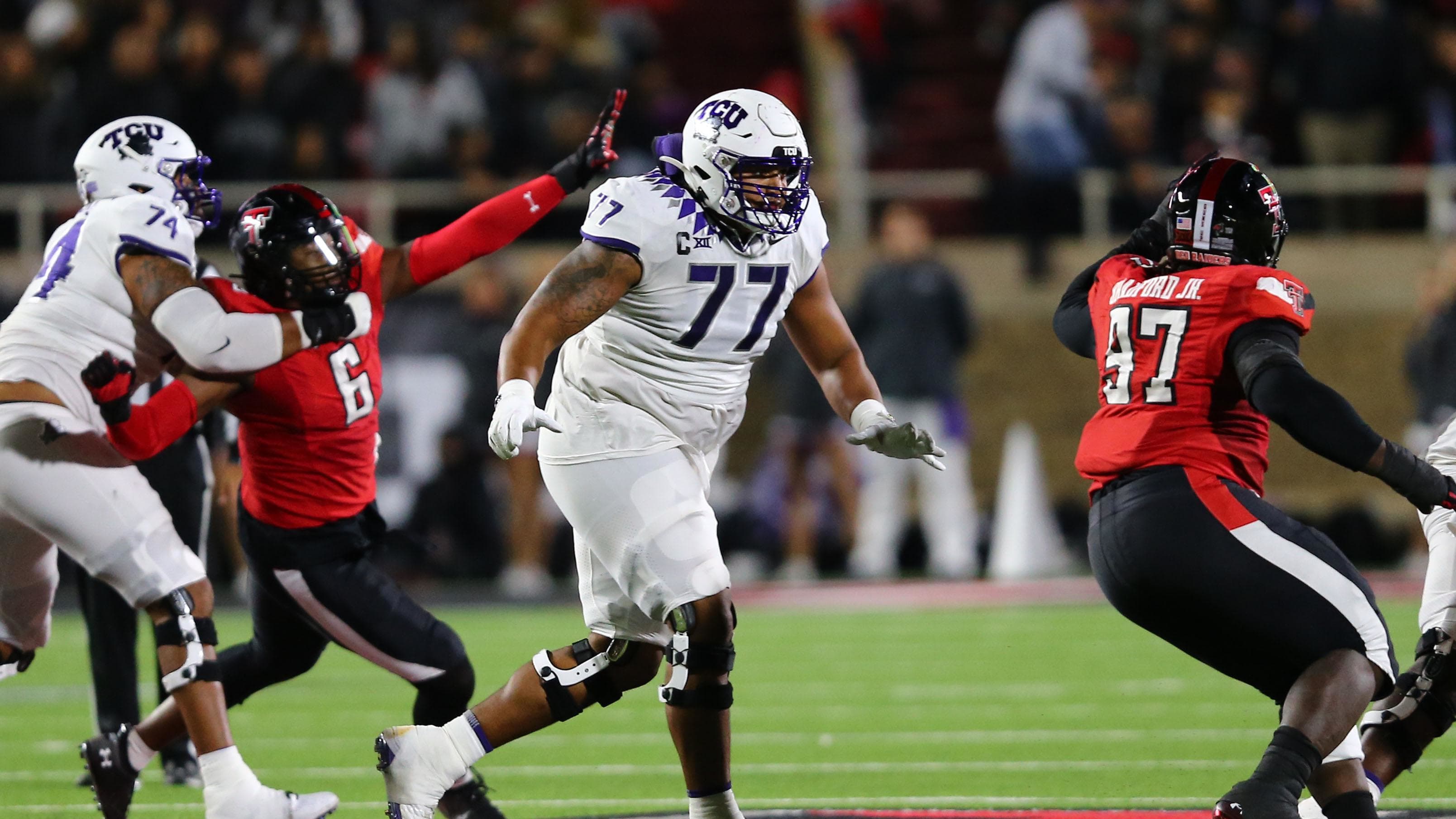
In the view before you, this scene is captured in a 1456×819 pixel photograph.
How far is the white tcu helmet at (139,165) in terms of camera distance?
18.4ft

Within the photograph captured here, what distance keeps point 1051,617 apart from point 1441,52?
5.66 meters

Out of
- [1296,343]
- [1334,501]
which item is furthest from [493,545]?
[1296,343]

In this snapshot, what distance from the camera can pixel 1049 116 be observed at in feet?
45.5

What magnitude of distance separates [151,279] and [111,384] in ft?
1.27

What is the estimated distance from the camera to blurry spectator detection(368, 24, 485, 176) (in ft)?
46.9

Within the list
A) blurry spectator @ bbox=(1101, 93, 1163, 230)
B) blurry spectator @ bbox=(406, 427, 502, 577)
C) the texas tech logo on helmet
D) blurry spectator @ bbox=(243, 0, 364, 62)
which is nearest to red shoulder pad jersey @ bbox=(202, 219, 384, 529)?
the texas tech logo on helmet

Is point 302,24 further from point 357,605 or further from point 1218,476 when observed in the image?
point 1218,476

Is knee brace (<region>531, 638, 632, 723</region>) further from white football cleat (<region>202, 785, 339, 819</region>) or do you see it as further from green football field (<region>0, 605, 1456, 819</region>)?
green football field (<region>0, 605, 1456, 819</region>)

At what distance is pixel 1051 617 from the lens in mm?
10711

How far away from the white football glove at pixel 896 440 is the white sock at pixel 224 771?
5.56 ft

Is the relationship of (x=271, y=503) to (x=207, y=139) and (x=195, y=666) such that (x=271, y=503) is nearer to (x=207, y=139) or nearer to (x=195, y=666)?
(x=195, y=666)

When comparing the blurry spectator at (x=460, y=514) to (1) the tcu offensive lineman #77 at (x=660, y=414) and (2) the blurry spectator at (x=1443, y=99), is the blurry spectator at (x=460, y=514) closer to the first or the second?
(2) the blurry spectator at (x=1443, y=99)

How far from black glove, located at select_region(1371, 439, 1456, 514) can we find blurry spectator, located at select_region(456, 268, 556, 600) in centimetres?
853

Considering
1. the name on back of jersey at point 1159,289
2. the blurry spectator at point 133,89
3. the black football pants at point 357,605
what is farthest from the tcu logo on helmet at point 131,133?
the blurry spectator at point 133,89
